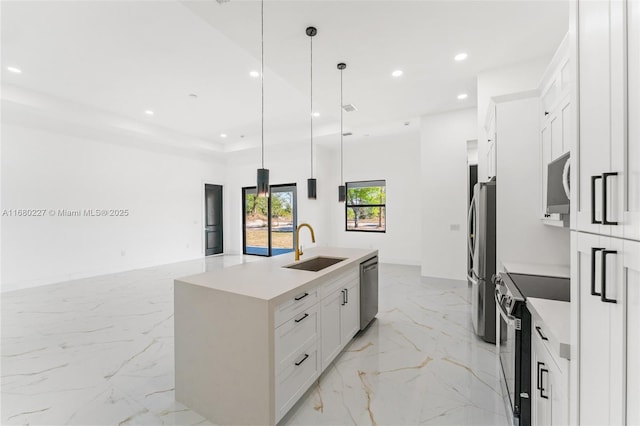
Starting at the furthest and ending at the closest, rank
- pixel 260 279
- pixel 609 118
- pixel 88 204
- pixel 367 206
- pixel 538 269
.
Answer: pixel 367 206 < pixel 88 204 < pixel 538 269 < pixel 260 279 < pixel 609 118

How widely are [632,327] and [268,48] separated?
3.48 m

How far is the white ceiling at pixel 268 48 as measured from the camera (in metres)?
2.51

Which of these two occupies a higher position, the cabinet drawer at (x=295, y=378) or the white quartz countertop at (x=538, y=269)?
the white quartz countertop at (x=538, y=269)

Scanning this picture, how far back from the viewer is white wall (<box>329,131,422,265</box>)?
6574 mm

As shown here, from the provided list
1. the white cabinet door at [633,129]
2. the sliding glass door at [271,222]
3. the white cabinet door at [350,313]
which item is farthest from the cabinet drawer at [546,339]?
the sliding glass door at [271,222]

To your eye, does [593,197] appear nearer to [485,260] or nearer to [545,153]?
[545,153]

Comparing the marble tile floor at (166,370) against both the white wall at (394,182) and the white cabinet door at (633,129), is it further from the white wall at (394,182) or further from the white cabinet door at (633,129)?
the white wall at (394,182)

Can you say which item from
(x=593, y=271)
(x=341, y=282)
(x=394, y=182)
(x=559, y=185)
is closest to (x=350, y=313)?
(x=341, y=282)

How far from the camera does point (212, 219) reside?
8375 millimetres

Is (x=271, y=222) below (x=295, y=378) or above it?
above

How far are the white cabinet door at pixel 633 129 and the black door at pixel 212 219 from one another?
8544 mm

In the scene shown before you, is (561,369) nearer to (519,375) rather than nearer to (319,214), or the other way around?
(519,375)

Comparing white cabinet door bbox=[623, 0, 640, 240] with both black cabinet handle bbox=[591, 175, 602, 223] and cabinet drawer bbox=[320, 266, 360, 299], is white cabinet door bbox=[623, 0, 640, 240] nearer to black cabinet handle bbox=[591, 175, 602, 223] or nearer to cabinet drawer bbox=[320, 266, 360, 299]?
black cabinet handle bbox=[591, 175, 602, 223]

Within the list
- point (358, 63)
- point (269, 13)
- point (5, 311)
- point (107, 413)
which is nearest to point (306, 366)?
point (107, 413)
